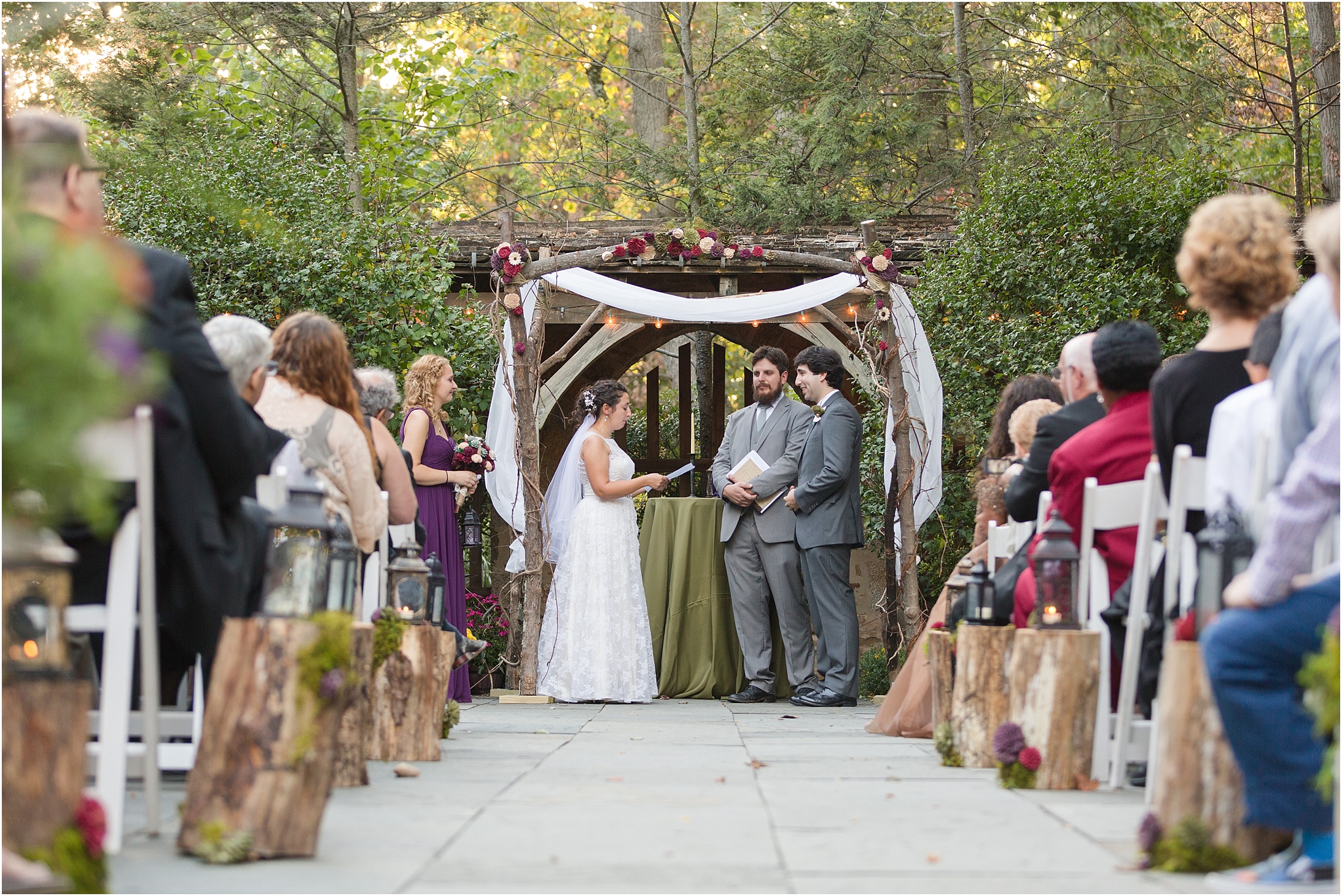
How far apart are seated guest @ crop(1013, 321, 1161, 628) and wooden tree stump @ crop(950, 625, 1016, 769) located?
433 millimetres

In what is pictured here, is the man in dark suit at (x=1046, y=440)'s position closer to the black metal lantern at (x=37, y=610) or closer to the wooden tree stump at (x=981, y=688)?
the wooden tree stump at (x=981, y=688)

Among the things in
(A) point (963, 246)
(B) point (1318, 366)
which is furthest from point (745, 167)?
(B) point (1318, 366)

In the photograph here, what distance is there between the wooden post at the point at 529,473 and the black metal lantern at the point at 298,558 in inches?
190

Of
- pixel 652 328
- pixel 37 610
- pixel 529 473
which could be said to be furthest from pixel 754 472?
pixel 37 610

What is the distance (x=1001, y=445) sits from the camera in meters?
5.95

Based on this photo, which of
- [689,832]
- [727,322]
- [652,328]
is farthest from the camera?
[652,328]

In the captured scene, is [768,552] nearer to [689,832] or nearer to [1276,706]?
[689,832]

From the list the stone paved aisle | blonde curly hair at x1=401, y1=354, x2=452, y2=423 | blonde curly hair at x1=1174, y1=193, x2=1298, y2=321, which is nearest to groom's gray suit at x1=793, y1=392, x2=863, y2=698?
blonde curly hair at x1=401, y1=354, x2=452, y2=423

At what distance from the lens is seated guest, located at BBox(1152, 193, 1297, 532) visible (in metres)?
3.32

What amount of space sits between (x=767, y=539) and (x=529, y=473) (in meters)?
1.56

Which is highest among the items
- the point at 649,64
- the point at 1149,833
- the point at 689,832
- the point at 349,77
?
the point at 649,64

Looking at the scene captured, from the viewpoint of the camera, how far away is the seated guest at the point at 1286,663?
2527 millimetres

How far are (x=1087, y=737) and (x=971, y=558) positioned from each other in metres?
1.86

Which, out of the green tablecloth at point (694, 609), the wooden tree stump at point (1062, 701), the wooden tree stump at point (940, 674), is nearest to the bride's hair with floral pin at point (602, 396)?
the green tablecloth at point (694, 609)
